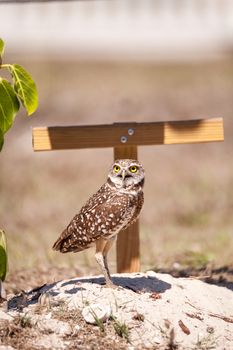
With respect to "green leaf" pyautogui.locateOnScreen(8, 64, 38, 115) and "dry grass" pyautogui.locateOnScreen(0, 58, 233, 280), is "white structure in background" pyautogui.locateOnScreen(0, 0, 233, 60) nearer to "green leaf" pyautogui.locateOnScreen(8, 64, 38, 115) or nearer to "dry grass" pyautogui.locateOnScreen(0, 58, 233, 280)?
"dry grass" pyautogui.locateOnScreen(0, 58, 233, 280)

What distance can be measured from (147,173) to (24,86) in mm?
7706

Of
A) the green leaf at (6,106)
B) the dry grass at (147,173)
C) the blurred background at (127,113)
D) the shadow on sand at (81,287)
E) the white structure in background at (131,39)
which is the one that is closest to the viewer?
the green leaf at (6,106)

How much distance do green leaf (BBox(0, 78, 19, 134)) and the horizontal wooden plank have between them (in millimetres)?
968

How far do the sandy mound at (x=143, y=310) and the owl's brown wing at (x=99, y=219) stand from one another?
0.95 ft

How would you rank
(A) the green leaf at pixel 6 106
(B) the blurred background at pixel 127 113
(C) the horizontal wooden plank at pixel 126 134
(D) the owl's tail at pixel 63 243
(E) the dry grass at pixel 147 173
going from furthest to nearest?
(B) the blurred background at pixel 127 113 < (E) the dry grass at pixel 147 173 < (C) the horizontal wooden plank at pixel 126 134 < (D) the owl's tail at pixel 63 243 < (A) the green leaf at pixel 6 106

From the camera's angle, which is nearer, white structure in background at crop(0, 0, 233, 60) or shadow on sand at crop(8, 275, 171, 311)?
shadow on sand at crop(8, 275, 171, 311)

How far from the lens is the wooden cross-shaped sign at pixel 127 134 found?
525 cm

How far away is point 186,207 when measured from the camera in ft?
31.7

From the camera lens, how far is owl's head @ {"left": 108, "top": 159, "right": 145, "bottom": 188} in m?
4.78

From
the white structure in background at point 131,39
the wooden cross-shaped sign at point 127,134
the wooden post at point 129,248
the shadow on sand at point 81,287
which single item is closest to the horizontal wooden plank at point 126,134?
the wooden cross-shaped sign at point 127,134

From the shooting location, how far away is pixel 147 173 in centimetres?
1193

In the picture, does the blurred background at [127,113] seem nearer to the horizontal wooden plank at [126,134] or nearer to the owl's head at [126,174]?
the horizontal wooden plank at [126,134]

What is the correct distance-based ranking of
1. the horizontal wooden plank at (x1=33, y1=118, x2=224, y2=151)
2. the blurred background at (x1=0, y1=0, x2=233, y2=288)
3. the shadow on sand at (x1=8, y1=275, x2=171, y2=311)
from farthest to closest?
the blurred background at (x1=0, y1=0, x2=233, y2=288) → the horizontal wooden plank at (x1=33, y1=118, x2=224, y2=151) → the shadow on sand at (x1=8, y1=275, x2=171, y2=311)

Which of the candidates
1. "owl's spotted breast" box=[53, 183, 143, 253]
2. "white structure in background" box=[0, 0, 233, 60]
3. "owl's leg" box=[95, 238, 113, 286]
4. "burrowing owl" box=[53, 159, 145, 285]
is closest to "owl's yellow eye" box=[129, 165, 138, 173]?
"burrowing owl" box=[53, 159, 145, 285]
